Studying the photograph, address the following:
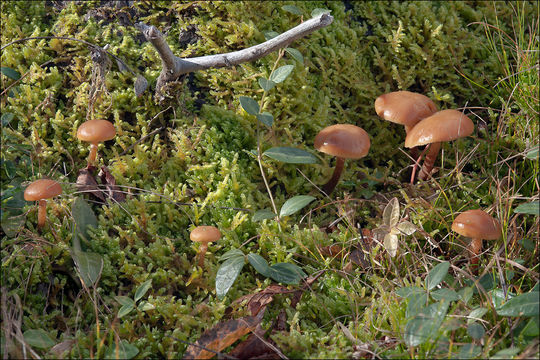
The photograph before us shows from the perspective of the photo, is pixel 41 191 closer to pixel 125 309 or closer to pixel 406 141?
pixel 125 309

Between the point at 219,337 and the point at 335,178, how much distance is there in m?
1.23

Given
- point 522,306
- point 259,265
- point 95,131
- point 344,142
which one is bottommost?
point 259,265

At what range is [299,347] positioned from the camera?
1.88 m

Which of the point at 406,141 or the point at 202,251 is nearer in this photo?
the point at 202,251

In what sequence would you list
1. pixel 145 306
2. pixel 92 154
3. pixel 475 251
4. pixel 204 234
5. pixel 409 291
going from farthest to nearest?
pixel 92 154 → pixel 475 251 → pixel 204 234 → pixel 145 306 → pixel 409 291

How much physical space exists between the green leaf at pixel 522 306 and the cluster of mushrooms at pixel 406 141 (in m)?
0.40

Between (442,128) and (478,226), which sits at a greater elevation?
(442,128)

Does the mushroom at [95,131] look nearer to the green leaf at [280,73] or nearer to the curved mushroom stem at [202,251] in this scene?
the curved mushroom stem at [202,251]

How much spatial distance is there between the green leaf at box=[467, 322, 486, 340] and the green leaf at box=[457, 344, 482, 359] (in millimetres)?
48

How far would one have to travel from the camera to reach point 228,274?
207 cm

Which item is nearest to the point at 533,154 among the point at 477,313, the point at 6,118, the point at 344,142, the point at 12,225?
the point at 477,313

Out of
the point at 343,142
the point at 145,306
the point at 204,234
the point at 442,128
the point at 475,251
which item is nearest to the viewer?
the point at 145,306

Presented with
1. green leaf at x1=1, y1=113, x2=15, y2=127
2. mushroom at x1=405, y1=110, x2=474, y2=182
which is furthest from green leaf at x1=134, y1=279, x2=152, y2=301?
mushroom at x1=405, y1=110, x2=474, y2=182

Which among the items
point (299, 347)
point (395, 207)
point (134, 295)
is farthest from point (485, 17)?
point (134, 295)
